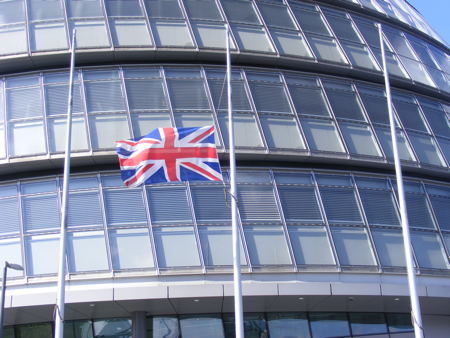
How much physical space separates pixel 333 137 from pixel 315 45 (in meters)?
5.12

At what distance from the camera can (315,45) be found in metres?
29.7

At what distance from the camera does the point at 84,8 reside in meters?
28.0

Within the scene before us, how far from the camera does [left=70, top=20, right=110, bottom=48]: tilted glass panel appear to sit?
2677cm

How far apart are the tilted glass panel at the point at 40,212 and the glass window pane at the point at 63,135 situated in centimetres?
184

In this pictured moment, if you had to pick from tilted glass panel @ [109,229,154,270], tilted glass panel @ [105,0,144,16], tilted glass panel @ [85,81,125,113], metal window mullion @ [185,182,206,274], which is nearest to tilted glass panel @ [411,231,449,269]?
metal window mullion @ [185,182,206,274]

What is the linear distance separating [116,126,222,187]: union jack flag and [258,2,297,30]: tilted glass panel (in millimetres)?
Answer: 11567

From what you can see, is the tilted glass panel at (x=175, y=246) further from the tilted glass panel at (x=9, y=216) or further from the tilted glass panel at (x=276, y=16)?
the tilted glass panel at (x=276, y=16)

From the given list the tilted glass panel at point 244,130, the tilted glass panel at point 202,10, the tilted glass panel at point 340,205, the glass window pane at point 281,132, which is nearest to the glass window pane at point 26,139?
the tilted glass panel at point 244,130

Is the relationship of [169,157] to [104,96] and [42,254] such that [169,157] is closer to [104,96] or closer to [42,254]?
[42,254]

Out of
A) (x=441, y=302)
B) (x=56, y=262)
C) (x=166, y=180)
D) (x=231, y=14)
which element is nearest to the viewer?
(x=166, y=180)

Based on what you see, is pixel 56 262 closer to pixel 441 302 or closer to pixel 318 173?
pixel 318 173

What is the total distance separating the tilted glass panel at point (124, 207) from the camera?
23203 millimetres

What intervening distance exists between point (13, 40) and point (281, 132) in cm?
1133

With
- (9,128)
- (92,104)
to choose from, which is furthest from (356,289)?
(9,128)
